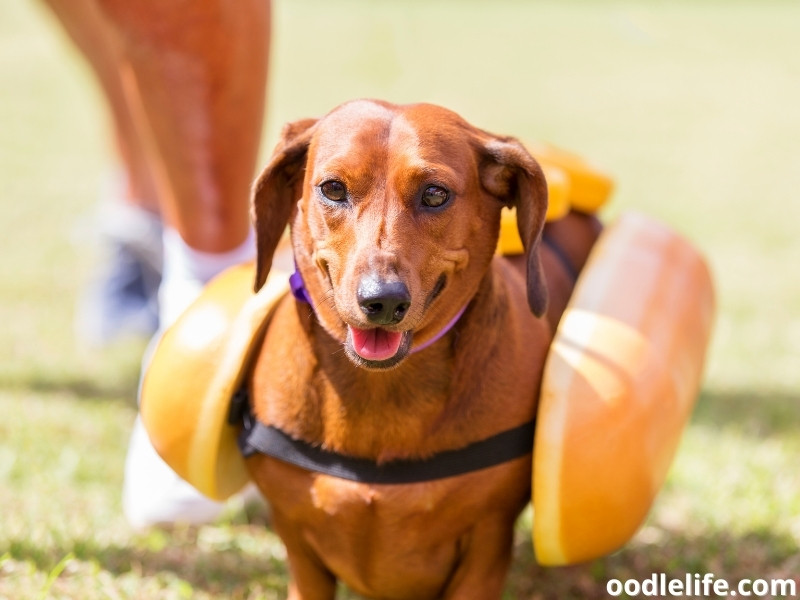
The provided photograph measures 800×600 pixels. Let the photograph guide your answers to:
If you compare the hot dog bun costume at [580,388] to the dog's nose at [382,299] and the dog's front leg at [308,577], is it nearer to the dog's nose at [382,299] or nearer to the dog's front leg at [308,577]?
the dog's front leg at [308,577]

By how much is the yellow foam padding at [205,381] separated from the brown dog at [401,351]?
0.09m

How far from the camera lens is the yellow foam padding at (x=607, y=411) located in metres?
2.20

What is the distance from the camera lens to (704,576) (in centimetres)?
268

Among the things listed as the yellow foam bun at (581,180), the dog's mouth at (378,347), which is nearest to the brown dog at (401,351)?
the dog's mouth at (378,347)

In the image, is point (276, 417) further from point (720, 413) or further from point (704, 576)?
point (720, 413)

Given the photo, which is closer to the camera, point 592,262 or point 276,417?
point 276,417

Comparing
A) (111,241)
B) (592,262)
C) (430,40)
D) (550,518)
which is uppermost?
(592,262)

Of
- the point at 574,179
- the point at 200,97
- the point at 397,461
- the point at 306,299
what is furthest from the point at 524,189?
the point at 200,97

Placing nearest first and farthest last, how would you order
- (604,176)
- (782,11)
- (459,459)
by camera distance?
1. (459,459)
2. (604,176)
3. (782,11)

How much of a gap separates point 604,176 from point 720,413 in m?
1.11

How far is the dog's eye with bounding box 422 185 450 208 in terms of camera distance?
2.04m

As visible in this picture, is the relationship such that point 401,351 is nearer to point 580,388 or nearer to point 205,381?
point 580,388

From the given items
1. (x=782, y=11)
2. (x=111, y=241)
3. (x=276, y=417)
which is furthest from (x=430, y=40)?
(x=276, y=417)

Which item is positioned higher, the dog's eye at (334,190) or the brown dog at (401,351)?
the dog's eye at (334,190)
